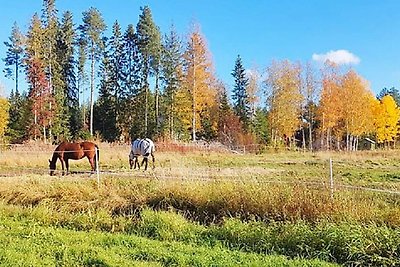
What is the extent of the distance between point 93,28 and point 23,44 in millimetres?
7662

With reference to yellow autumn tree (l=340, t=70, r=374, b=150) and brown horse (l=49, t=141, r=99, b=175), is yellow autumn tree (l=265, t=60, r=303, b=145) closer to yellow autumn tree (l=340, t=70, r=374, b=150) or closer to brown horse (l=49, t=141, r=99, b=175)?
yellow autumn tree (l=340, t=70, r=374, b=150)

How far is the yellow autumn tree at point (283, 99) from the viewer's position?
45469mm

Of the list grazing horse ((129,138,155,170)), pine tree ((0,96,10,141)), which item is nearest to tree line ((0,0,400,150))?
pine tree ((0,96,10,141))

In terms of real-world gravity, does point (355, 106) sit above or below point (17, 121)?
above

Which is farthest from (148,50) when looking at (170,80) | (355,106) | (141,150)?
(141,150)

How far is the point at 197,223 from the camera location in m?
8.18

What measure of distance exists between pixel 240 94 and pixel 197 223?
1937 inches

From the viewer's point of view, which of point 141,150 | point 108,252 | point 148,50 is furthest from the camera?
point 148,50

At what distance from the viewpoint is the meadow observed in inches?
237

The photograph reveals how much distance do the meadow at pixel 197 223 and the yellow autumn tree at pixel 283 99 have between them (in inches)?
1399

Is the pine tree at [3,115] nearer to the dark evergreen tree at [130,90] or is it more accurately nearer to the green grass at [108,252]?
the dark evergreen tree at [130,90]

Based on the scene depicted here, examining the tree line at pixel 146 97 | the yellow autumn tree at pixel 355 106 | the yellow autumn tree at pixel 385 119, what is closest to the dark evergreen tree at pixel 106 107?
the tree line at pixel 146 97

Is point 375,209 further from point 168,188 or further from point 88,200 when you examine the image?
point 88,200

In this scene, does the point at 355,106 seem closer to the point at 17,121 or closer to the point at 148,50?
the point at 148,50
